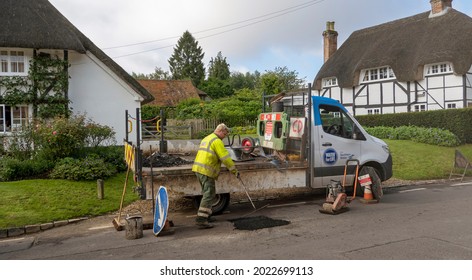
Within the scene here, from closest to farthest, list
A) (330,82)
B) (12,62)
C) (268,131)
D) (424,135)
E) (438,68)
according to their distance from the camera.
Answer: (268,131) → (12,62) → (424,135) → (438,68) → (330,82)

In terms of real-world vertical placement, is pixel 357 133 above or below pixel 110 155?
above

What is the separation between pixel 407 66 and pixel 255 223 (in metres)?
27.0

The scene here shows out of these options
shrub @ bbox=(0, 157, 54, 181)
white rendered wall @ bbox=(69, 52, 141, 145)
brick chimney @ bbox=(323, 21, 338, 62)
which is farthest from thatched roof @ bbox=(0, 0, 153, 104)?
brick chimney @ bbox=(323, 21, 338, 62)

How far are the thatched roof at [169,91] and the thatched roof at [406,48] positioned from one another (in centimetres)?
1395

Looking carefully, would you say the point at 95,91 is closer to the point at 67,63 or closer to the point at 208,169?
the point at 67,63

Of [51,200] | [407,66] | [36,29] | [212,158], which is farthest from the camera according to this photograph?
[407,66]

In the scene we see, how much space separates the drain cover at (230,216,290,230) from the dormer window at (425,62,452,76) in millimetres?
25730

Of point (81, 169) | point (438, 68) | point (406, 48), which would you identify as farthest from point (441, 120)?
point (81, 169)

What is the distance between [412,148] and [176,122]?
55.4 ft

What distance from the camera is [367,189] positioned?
30.4 feet

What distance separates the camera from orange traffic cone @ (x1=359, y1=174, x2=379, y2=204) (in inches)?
360

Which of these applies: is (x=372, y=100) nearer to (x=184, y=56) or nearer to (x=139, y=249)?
(x=139, y=249)

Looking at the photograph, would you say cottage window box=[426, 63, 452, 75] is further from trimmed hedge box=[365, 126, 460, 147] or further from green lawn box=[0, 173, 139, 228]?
green lawn box=[0, 173, 139, 228]

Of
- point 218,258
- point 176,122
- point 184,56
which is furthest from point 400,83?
point 184,56
